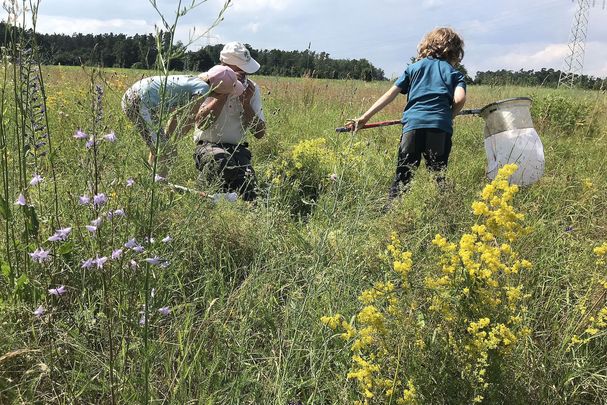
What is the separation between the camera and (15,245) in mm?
1474

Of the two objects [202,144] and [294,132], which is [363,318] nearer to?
[202,144]

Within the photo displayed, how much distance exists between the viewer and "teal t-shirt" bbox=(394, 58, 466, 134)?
3.38 meters

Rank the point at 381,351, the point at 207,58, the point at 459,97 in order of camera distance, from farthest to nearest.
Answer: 1. the point at 459,97
2. the point at 207,58
3. the point at 381,351

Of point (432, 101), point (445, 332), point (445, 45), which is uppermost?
point (445, 45)

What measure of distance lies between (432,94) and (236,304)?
2.38 metres

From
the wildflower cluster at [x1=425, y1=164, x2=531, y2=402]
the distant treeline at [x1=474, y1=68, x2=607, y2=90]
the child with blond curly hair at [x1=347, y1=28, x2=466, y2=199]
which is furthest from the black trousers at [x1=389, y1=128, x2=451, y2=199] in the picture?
the distant treeline at [x1=474, y1=68, x2=607, y2=90]

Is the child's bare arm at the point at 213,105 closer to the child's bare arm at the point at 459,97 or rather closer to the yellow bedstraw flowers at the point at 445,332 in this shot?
the child's bare arm at the point at 459,97

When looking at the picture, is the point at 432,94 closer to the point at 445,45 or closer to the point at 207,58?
the point at 445,45

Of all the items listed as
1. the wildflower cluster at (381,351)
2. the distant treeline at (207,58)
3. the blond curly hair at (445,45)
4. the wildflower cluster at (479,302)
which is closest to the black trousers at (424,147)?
the blond curly hair at (445,45)

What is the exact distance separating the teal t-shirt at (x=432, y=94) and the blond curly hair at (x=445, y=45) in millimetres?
74

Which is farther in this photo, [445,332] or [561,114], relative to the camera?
[561,114]

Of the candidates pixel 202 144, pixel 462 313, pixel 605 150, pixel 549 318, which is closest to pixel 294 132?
pixel 202 144

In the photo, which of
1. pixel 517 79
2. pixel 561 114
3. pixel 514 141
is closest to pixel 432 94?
pixel 514 141

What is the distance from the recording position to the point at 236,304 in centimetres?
171
